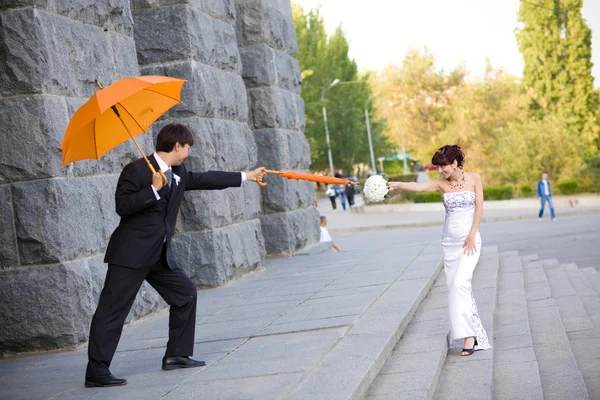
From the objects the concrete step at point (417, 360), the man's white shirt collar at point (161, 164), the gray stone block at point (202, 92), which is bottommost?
the concrete step at point (417, 360)

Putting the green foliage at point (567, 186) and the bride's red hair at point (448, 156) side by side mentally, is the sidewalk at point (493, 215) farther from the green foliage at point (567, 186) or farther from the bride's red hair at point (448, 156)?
the bride's red hair at point (448, 156)

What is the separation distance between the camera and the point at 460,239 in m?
→ 6.88

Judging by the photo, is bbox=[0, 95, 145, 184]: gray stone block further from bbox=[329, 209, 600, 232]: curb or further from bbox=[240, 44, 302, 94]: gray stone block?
bbox=[329, 209, 600, 232]: curb

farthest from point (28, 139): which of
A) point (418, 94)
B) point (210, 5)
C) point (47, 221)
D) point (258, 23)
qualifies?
point (418, 94)

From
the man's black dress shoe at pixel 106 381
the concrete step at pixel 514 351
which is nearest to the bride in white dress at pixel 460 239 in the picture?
the concrete step at pixel 514 351

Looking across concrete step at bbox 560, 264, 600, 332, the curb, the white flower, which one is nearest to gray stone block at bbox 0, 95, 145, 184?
the white flower

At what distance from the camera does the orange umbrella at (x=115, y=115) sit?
5375 millimetres

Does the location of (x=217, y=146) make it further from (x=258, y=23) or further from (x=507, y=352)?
(x=507, y=352)

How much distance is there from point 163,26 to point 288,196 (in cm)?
432

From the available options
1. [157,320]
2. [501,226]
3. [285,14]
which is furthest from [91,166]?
[501,226]

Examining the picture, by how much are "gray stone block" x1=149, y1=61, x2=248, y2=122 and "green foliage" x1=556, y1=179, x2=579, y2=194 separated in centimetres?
2345

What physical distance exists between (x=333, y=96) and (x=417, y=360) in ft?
170

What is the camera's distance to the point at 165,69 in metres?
10.6

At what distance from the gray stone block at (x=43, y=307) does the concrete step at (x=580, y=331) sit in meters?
4.11
